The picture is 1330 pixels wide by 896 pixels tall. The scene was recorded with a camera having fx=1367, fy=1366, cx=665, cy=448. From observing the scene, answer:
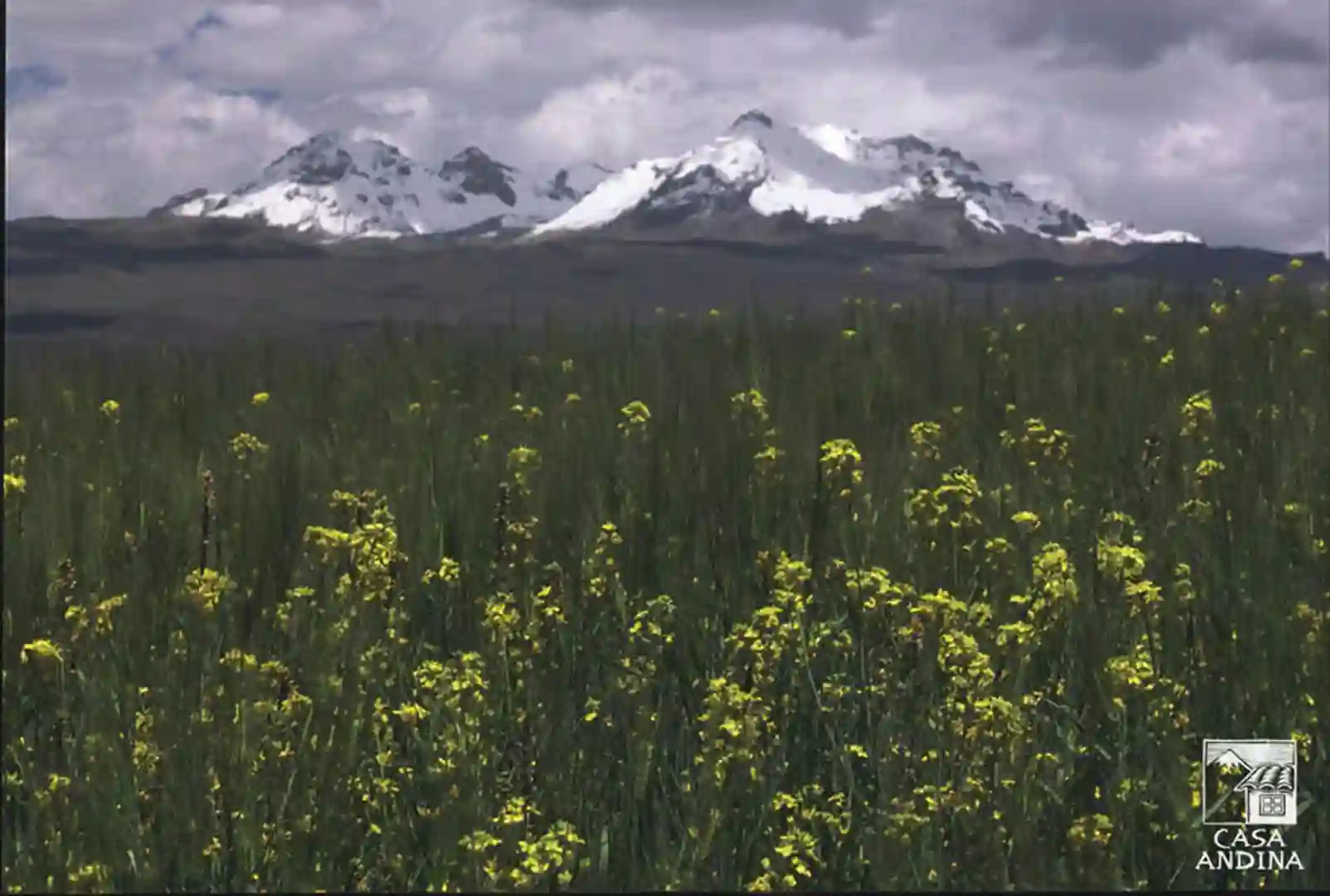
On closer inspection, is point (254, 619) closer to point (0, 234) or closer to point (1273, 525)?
point (0, 234)

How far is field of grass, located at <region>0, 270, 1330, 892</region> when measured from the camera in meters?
2.61

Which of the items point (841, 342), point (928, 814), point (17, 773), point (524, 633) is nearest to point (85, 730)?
point (17, 773)

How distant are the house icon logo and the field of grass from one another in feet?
0.20

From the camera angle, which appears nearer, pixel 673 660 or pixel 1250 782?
pixel 1250 782

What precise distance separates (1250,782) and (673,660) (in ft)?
4.54

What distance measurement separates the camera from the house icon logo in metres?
2.63

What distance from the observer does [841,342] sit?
9617mm

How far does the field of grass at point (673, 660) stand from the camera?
8.55 ft

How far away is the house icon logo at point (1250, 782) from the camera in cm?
263

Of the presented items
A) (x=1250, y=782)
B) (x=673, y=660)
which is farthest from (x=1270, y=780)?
(x=673, y=660)

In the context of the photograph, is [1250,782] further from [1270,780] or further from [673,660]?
[673,660]

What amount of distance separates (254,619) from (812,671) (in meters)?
1.52

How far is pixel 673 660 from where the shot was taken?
11.4ft

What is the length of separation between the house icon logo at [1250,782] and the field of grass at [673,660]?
60mm
